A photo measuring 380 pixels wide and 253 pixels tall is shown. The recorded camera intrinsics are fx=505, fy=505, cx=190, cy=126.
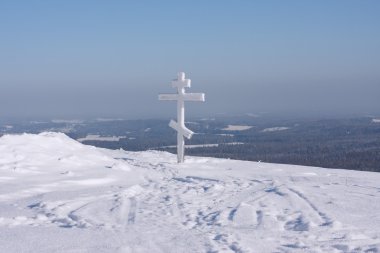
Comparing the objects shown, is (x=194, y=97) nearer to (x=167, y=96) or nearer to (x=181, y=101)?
(x=181, y=101)

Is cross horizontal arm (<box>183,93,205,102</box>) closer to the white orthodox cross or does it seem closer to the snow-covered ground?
the white orthodox cross

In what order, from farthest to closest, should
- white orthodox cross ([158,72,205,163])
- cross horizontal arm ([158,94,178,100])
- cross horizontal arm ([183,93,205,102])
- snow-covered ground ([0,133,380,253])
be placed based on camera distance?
cross horizontal arm ([158,94,178,100]), white orthodox cross ([158,72,205,163]), cross horizontal arm ([183,93,205,102]), snow-covered ground ([0,133,380,253])

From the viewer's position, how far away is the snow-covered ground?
19.3 ft

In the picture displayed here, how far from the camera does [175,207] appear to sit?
8.07 m

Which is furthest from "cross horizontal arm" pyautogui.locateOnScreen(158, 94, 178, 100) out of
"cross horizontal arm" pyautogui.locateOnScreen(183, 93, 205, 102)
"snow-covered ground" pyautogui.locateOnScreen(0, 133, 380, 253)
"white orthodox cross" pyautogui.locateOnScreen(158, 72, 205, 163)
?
"snow-covered ground" pyautogui.locateOnScreen(0, 133, 380, 253)

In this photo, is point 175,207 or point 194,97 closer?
point 175,207

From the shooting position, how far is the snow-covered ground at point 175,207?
5.89 metres

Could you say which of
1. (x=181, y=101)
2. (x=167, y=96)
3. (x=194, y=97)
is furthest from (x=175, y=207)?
(x=167, y=96)

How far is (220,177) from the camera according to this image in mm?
11531

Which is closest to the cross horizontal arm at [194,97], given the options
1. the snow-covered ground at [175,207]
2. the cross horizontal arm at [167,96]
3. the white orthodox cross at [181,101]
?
the white orthodox cross at [181,101]

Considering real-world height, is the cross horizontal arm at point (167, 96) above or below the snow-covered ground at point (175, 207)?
above

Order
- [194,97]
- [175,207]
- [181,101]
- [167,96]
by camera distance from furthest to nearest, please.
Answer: [167,96] < [181,101] < [194,97] < [175,207]

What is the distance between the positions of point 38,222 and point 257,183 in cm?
486

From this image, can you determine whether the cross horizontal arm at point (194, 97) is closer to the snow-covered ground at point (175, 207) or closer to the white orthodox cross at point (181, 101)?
the white orthodox cross at point (181, 101)
